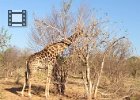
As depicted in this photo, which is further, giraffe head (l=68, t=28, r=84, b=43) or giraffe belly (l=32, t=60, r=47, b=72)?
giraffe belly (l=32, t=60, r=47, b=72)

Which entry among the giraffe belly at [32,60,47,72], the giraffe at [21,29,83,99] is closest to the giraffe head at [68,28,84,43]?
the giraffe at [21,29,83,99]

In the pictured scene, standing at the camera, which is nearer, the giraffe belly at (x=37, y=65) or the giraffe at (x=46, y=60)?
the giraffe at (x=46, y=60)

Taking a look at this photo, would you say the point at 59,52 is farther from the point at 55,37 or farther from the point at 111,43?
the point at 111,43

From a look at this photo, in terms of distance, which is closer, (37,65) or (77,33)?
(77,33)

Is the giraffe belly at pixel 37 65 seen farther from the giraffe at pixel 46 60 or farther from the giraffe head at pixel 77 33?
the giraffe head at pixel 77 33

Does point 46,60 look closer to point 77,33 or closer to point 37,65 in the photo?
point 37,65

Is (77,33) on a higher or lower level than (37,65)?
higher

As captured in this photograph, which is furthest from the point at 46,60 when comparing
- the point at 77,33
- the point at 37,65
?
the point at 77,33

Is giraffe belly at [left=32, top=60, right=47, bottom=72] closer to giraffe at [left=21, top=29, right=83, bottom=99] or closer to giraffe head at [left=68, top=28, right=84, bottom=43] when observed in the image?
giraffe at [left=21, top=29, right=83, bottom=99]

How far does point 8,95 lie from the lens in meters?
14.4

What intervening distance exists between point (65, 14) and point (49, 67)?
8.18 ft

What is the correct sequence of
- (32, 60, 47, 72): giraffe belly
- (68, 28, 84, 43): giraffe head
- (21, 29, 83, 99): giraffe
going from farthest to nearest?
1. (32, 60, 47, 72): giraffe belly
2. (21, 29, 83, 99): giraffe
3. (68, 28, 84, 43): giraffe head

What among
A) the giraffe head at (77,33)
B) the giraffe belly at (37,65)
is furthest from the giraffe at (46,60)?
the giraffe head at (77,33)

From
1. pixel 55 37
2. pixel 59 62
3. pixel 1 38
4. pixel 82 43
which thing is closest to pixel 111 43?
pixel 82 43
